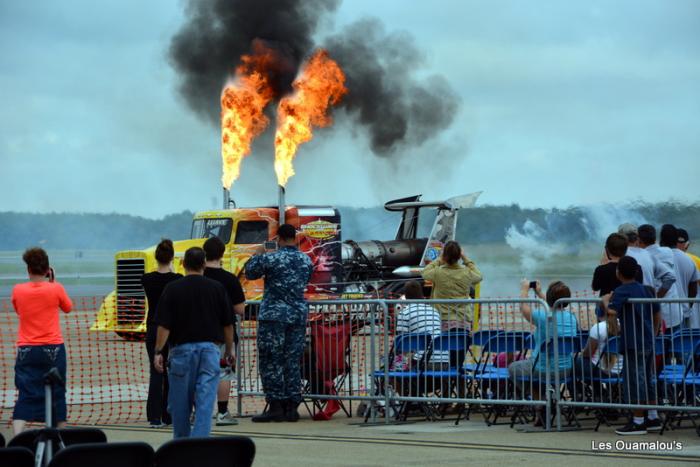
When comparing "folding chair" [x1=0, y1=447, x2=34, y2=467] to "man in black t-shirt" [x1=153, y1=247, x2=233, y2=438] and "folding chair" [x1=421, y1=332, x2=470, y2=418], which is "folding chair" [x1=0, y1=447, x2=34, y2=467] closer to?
"man in black t-shirt" [x1=153, y1=247, x2=233, y2=438]

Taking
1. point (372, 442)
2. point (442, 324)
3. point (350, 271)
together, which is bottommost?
point (372, 442)

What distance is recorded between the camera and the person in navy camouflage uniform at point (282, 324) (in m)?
12.9

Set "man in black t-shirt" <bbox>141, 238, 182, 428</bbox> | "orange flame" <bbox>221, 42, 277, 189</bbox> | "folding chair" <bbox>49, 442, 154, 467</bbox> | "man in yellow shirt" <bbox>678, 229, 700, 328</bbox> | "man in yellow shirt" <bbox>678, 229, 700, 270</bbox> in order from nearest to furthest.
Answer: "folding chair" <bbox>49, 442, 154, 467</bbox>
"man in yellow shirt" <bbox>678, 229, 700, 328</bbox>
"man in black t-shirt" <bbox>141, 238, 182, 428</bbox>
"man in yellow shirt" <bbox>678, 229, 700, 270</bbox>
"orange flame" <bbox>221, 42, 277, 189</bbox>

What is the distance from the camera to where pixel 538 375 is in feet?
39.1

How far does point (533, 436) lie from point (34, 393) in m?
4.36

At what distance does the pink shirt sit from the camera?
32.7 feet

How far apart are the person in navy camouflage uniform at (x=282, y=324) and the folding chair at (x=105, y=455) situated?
6772 millimetres

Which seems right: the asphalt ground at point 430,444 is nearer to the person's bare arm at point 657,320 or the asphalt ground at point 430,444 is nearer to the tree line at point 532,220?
the person's bare arm at point 657,320

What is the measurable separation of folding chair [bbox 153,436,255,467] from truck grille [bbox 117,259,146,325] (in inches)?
776

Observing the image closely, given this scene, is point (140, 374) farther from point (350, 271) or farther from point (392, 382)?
point (350, 271)

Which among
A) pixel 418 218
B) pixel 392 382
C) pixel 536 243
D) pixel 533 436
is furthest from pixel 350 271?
pixel 533 436

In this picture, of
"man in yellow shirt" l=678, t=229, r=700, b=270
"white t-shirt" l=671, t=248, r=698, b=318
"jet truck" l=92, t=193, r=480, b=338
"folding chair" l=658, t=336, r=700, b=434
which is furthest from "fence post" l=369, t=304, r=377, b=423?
"jet truck" l=92, t=193, r=480, b=338

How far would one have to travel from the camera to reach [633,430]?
11273 mm

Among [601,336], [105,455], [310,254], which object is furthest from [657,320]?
[310,254]
